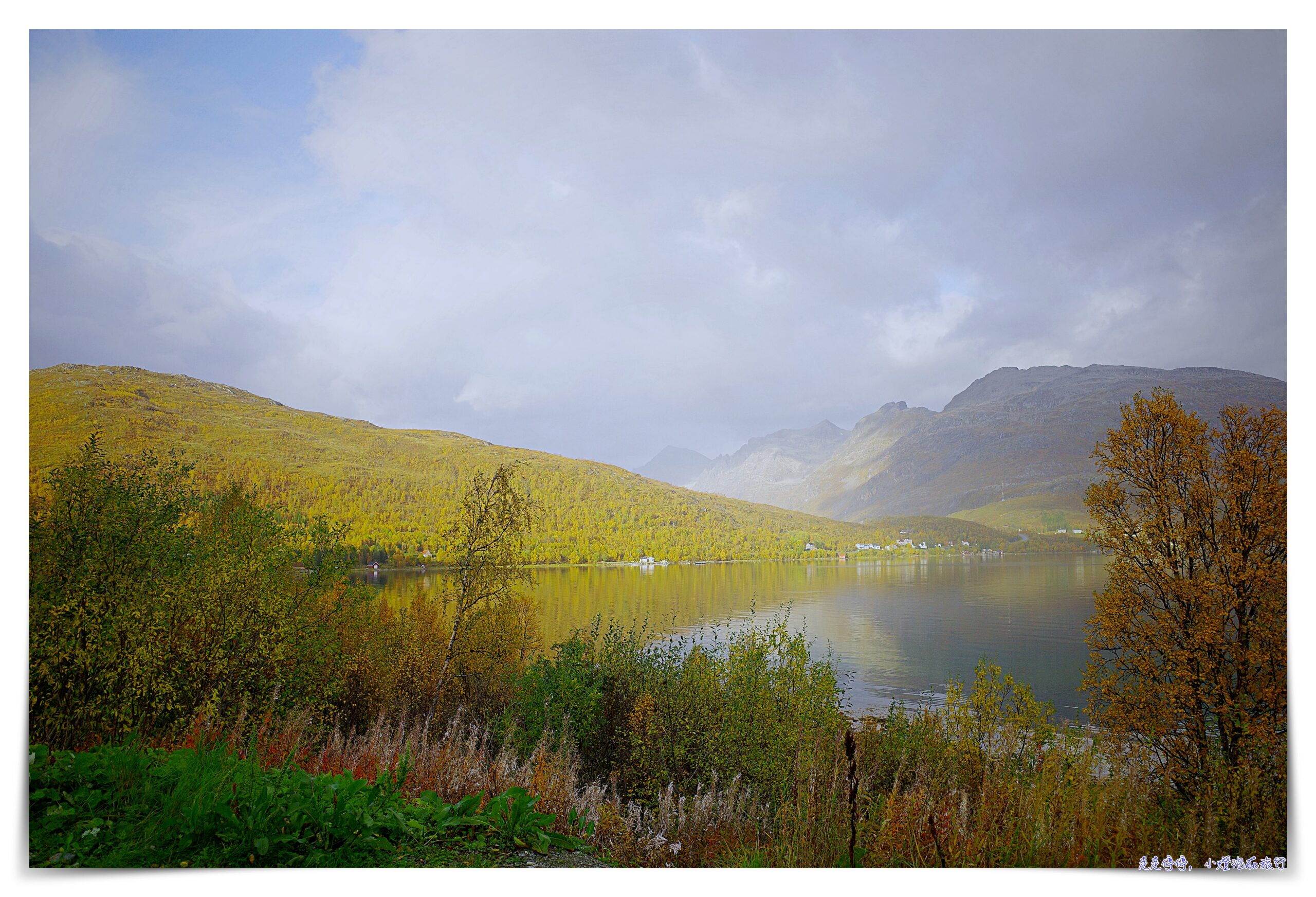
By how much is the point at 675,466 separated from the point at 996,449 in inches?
208

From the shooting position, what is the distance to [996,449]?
33.8 ft

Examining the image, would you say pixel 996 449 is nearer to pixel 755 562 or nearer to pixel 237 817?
pixel 755 562

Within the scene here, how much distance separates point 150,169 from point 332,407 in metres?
2.43

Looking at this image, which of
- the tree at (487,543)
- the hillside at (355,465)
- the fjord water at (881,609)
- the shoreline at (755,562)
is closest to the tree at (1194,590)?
the shoreline at (755,562)

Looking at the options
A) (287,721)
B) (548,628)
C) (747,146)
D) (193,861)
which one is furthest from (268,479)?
(747,146)

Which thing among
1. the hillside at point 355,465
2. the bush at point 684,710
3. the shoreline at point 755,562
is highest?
the hillside at point 355,465

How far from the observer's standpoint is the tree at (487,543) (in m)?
6.12

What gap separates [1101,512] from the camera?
4297 mm

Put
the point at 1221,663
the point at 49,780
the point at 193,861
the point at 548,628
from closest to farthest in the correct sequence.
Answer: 1. the point at 193,861
2. the point at 49,780
3. the point at 1221,663
4. the point at 548,628

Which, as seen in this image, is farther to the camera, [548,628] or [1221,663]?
[548,628]

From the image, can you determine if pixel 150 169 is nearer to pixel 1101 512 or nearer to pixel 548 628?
pixel 548 628

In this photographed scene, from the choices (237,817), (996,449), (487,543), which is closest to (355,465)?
(487,543)

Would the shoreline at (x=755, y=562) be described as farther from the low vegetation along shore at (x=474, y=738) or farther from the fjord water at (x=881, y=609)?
the low vegetation along shore at (x=474, y=738)

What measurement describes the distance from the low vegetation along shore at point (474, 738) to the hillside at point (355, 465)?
369 millimetres
